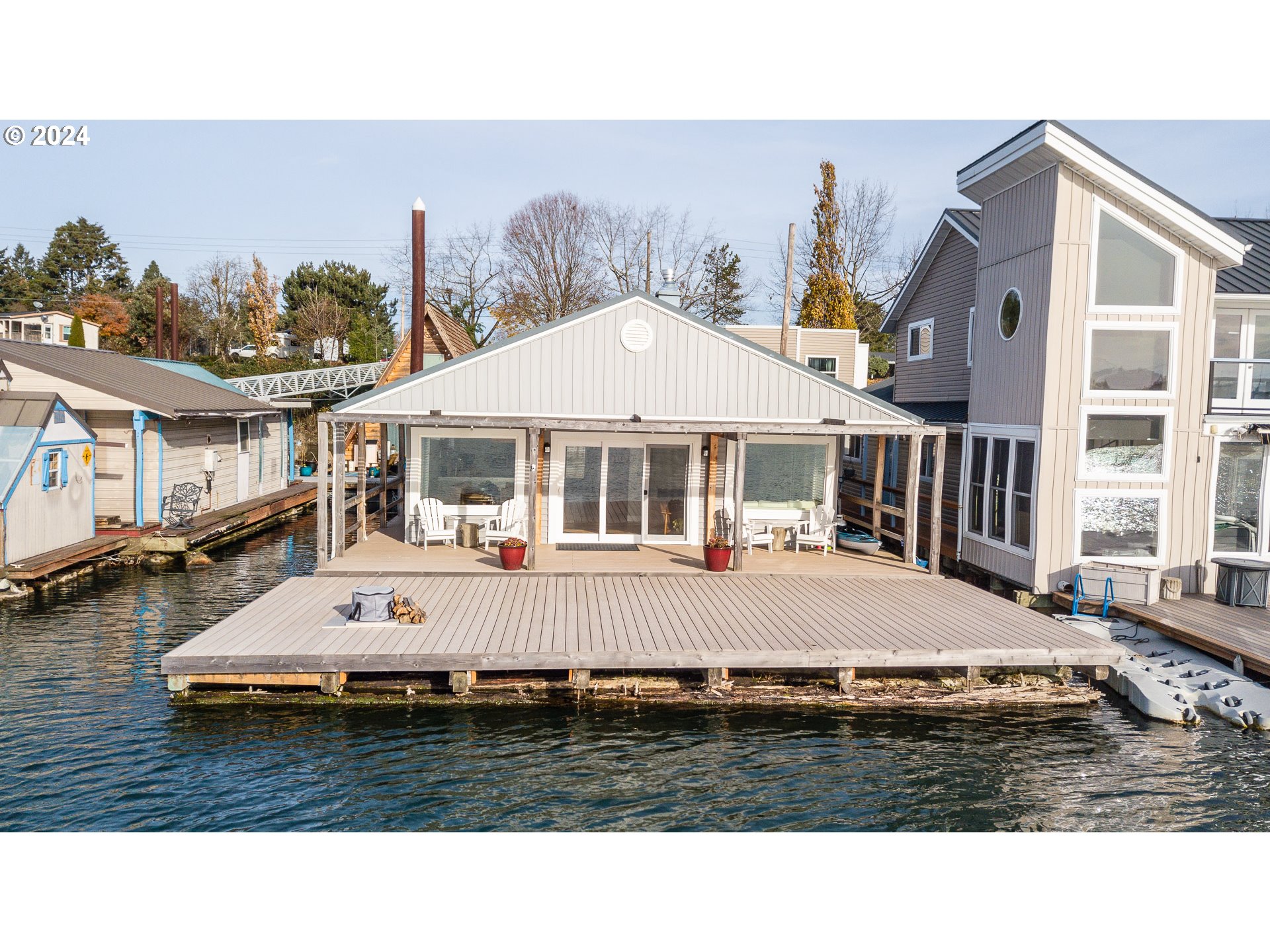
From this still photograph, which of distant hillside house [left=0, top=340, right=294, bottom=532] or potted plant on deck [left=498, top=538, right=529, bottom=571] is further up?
distant hillside house [left=0, top=340, right=294, bottom=532]

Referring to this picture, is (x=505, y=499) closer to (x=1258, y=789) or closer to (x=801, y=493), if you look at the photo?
(x=801, y=493)

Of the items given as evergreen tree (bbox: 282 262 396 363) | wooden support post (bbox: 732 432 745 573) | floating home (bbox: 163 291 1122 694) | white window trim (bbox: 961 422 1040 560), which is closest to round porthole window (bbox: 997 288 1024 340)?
white window trim (bbox: 961 422 1040 560)

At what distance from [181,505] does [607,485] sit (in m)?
9.44

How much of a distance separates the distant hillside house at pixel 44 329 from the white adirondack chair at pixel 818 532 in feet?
80.6

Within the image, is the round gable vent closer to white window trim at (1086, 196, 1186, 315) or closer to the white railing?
white window trim at (1086, 196, 1186, 315)

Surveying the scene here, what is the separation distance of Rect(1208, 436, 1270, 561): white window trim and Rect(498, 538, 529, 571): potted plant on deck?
397 inches

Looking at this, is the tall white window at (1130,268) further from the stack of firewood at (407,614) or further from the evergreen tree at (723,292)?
the evergreen tree at (723,292)

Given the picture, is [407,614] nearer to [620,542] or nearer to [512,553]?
[512,553]

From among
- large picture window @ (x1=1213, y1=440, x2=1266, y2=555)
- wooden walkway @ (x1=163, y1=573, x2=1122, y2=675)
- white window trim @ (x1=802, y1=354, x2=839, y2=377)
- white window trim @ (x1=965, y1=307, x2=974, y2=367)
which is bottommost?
wooden walkway @ (x1=163, y1=573, x2=1122, y2=675)

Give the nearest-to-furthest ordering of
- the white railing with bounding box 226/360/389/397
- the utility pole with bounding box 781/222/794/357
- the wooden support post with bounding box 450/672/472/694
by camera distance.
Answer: the wooden support post with bounding box 450/672/472/694, the utility pole with bounding box 781/222/794/357, the white railing with bounding box 226/360/389/397

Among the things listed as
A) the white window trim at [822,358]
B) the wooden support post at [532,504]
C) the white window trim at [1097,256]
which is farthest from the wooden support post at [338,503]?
the white window trim at [822,358]

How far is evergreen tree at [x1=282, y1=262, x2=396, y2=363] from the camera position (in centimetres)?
4772

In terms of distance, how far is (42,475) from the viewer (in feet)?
47.3

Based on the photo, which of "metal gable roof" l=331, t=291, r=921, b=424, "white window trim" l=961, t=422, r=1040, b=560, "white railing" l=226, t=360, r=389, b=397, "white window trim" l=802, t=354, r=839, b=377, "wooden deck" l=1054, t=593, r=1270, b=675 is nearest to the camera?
"wooden deck" l=1054, t=593, r=1270, b=675
